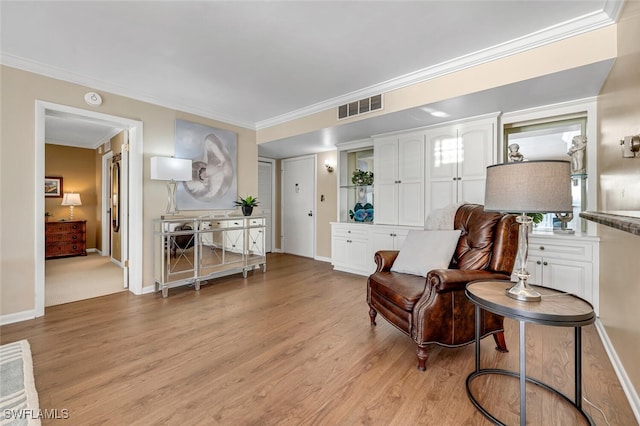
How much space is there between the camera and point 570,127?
3008 mm

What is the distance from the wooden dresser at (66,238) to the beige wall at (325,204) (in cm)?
493

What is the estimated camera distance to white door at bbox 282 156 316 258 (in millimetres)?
5754

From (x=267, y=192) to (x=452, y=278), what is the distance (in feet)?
16.2

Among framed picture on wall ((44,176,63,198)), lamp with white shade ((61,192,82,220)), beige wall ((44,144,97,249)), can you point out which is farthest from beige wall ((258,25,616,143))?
framed picture on wall ((44,176,63,198))

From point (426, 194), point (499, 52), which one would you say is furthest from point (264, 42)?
point (426, 194)

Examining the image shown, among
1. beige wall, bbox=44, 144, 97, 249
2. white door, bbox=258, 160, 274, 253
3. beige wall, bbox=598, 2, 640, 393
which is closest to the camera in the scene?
beige wall, bbox=598, 2, 640, 393

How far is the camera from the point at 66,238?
18.6 feet

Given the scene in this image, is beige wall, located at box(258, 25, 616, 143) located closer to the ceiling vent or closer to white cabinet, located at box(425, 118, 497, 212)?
the ceiling vent

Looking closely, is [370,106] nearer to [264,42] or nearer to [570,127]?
[264,42]

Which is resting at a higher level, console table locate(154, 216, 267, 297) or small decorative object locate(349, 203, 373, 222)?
small decorative object locate(349, 203, 373, 222)

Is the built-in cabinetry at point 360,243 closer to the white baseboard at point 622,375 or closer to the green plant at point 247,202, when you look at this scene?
the green plant at point 247,202

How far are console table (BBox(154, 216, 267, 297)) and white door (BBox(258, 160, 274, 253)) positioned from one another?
179 centimetres

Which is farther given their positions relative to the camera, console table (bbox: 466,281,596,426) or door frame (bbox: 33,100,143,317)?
door frame (bbox: 33,100,143,317)

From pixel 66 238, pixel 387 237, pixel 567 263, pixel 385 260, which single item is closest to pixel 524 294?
pixel 385 260
